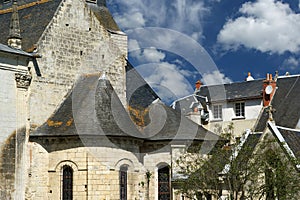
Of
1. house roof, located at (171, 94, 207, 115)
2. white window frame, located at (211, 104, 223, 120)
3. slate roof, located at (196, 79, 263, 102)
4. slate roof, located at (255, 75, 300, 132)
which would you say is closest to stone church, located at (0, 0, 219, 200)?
slate roof, located at (255, 75, 300, 132)

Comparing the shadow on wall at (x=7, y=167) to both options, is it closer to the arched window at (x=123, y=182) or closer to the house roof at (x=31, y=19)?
the house roof at (x=31, y=19)

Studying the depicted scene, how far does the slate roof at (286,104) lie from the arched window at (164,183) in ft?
26.8

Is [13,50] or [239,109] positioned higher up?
[13,50]

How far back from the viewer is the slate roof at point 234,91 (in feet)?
148

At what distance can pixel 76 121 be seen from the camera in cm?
2808

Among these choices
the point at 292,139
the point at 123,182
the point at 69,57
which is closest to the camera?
the point at 292,139

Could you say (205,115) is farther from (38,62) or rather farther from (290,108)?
(38,62)

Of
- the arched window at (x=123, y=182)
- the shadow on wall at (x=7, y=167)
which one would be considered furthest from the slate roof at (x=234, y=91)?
the shadow on wall at (x=7, y=167)

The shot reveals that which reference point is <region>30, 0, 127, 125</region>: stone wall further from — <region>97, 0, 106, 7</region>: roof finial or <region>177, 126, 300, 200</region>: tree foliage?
<region>97, 0, 106, 7</region>: roof finial

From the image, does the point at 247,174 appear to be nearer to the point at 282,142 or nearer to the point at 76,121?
the point at 282,142

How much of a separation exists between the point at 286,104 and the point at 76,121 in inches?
696

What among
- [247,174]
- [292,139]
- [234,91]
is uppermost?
[234,91]

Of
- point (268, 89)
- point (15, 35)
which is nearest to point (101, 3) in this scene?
point (268, 89)

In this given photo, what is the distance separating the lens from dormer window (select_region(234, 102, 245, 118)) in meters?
45.3
